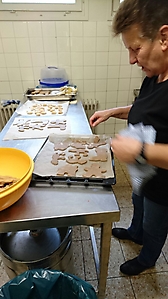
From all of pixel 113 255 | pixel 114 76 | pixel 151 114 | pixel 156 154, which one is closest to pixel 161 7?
pixel 151 114

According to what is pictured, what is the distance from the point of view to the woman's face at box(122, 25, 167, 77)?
0.61 m

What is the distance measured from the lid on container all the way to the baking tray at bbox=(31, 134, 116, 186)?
1.21m

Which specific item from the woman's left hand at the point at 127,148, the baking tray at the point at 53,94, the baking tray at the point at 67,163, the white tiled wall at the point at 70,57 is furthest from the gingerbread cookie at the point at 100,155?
the white tiled wall at the point at 70,57

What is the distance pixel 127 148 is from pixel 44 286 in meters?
0.61

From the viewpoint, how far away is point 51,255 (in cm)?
82

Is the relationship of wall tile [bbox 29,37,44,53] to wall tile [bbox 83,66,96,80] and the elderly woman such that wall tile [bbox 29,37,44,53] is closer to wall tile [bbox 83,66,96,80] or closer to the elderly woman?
wall tile [bbox 83,66,96,80]

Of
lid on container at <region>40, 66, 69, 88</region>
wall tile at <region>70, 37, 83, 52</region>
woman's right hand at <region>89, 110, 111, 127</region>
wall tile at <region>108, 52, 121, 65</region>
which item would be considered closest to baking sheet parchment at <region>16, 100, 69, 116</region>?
lid on container at <region>40, 66, 69, 88</region>

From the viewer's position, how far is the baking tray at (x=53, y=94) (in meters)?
1.80

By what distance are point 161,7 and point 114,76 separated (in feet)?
5.69

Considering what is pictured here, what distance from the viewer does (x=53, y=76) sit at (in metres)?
2.08

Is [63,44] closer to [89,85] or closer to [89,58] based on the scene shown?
[89,58]

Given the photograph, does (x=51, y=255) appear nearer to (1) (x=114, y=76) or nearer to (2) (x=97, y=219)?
(2) (x=97, y=219)

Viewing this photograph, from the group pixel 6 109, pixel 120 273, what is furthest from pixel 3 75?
pixel 120 273

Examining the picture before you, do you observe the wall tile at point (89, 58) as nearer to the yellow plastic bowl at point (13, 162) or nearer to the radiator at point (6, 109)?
the radiator at point (6, 109)
